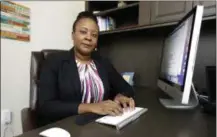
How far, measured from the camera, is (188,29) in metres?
0.84

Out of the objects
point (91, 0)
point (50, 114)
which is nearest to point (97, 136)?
point (50, 114)

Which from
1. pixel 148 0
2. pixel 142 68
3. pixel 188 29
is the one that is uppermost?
pixel 148 0

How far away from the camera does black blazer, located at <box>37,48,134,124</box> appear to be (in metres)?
0.97

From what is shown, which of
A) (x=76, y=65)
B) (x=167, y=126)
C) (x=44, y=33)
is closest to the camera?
(x=167, y=126)

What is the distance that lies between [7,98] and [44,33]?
2.27 ft

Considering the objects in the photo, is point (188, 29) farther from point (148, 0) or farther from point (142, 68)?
Result: point (142, 68)

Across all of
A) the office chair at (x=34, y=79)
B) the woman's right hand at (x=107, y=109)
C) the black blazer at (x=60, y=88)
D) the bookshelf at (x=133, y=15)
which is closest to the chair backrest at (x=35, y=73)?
the office chair at (x=34, y=79)

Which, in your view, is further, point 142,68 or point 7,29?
point 142,68

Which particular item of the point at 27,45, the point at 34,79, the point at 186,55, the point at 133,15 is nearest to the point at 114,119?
the point at 186,55

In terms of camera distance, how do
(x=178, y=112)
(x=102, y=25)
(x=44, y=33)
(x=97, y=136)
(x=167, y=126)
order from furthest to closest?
1. (x=102, y=25)
2. (x=44, y=33)
3. (x=178, y=112)
4. (x=167, y=126)
5. (x=97, y=136)

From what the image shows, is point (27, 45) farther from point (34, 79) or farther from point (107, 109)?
point (107, 109)

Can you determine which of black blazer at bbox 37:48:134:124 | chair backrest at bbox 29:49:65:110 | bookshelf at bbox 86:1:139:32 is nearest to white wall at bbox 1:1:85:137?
bookshelf at bbox 86:1:139:32

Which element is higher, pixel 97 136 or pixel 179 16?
pixel 179 16

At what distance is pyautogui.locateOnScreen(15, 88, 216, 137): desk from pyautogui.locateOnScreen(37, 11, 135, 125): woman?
0.47ft
